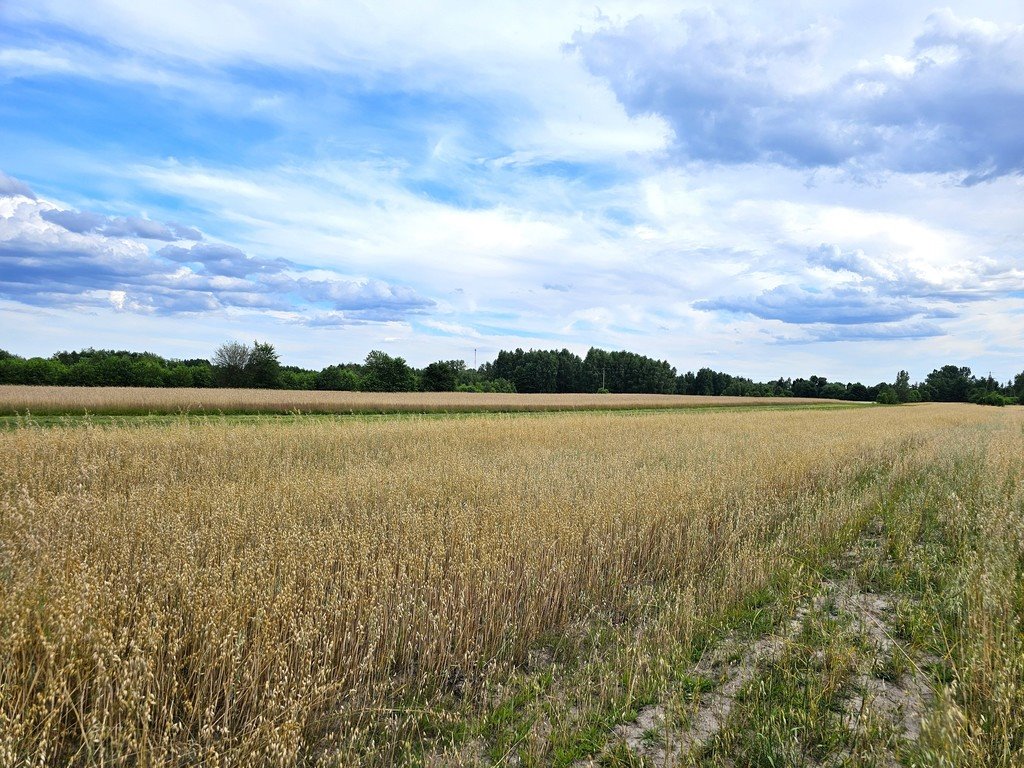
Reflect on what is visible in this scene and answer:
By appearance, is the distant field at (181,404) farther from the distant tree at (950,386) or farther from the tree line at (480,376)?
the distant tree at (950,386)

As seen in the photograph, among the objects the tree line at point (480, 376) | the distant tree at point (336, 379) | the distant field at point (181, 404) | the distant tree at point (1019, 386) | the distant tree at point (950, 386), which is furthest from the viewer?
the distant tree at point (950, 386)

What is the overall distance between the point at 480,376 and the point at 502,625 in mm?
124276

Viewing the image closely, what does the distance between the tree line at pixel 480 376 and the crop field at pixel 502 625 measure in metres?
73.9

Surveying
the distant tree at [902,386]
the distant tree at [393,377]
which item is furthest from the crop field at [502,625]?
the distant tree at [902,386]

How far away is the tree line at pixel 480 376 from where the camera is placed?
237ft

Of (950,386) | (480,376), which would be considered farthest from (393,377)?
(950,386)

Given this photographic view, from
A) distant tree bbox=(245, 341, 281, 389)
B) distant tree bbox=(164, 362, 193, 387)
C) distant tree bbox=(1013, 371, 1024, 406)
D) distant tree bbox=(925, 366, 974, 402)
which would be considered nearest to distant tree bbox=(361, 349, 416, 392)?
distant tree bbox=(245, 341, 281, 389)

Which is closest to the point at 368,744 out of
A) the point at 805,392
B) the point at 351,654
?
the point at 351,654

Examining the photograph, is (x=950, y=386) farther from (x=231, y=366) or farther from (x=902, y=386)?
(x=231, y=366)

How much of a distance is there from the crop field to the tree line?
73.9m

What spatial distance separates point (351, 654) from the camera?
163 inches

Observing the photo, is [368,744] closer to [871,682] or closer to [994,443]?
[871,682]

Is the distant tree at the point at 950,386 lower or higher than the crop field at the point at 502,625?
higher

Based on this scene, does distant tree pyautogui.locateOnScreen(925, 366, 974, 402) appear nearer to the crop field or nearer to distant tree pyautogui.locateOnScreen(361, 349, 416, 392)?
distant tree pyautogui.locateOnScreen(361, 349, 416, 392)
